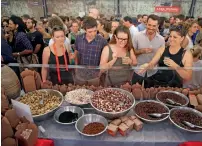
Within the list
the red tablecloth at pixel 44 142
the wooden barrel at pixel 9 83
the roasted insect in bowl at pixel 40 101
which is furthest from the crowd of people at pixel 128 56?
the red tablecloth at pixel 44 142

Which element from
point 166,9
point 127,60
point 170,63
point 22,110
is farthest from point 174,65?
point 166,9

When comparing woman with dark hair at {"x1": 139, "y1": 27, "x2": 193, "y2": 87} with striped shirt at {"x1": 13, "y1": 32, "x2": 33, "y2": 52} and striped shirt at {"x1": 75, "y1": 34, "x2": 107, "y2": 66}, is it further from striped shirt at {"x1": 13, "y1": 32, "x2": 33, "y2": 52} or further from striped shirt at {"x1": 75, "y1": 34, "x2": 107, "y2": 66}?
striped shirt at {"x1": 13, "y1": 32, "x2": 33, "y2": 52}

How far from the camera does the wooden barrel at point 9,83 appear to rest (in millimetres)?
1873

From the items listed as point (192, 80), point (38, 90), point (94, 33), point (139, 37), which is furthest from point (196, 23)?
point (38, 90)

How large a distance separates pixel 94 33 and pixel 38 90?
1.02 m

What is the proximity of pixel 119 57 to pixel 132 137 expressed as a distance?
3.18 ft

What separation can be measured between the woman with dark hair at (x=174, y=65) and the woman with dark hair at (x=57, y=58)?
2.99ft

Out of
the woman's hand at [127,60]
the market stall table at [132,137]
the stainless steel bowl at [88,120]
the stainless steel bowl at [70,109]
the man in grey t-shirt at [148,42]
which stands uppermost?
the man in grey t-shirt at [148,42]

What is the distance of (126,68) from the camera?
89.8 inches

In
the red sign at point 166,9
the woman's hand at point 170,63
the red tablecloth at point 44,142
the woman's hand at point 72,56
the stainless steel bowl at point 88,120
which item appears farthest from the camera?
the red sign at point 166,9

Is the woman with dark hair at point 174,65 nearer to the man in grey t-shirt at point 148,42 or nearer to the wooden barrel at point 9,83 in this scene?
the man in grey t-shirt at point 148,42

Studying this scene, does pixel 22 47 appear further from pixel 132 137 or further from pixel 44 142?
pixel 132 137

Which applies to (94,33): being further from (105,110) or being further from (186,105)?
(186,105)

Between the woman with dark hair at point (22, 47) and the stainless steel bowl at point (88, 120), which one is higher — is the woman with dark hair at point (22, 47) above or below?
above
